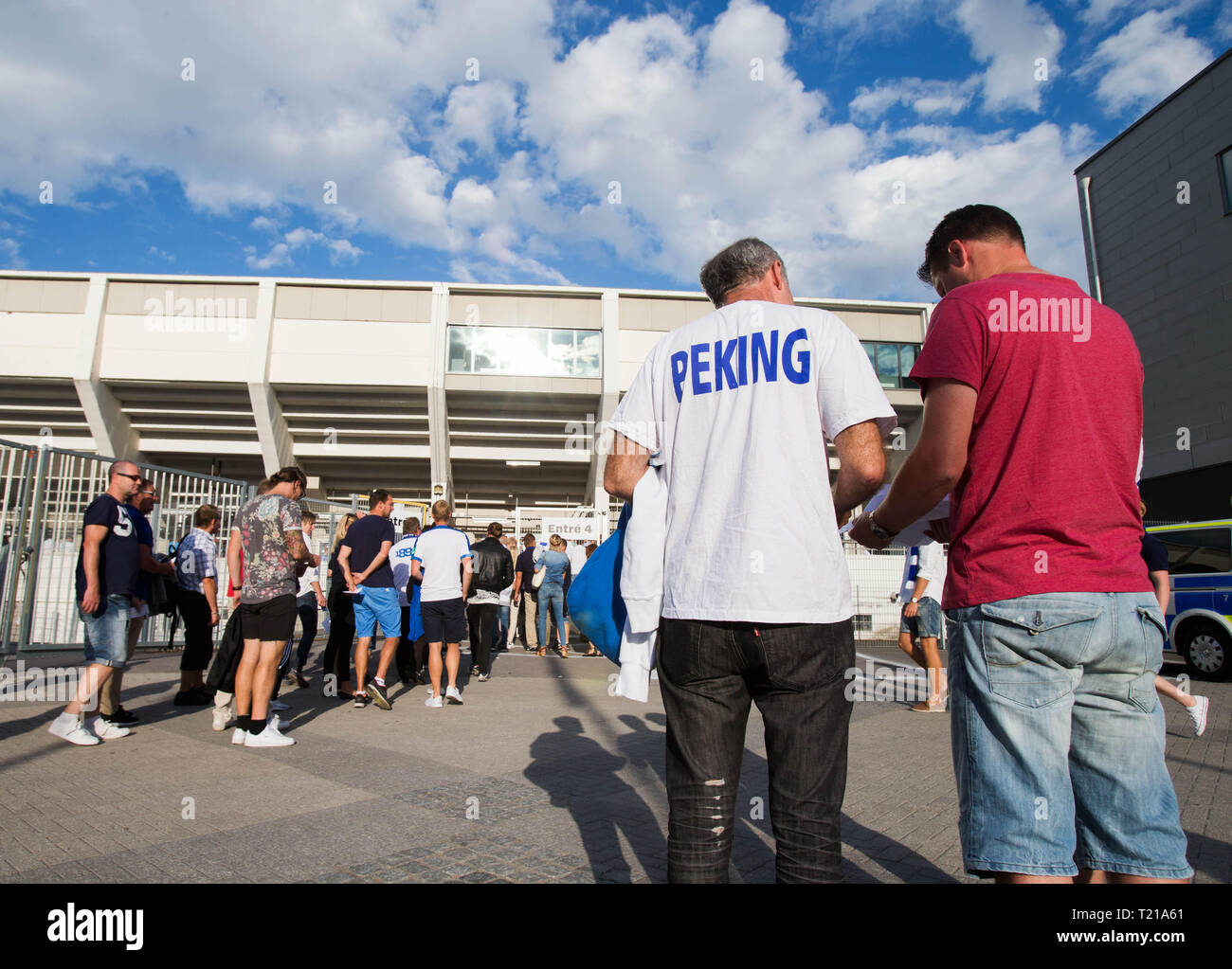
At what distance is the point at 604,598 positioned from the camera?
2031mm

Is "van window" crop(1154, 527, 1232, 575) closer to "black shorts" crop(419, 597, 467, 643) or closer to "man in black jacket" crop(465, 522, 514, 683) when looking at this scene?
"man in black jacket" crop(465, 522, 514, 683)

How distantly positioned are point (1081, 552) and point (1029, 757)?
1.44 feet

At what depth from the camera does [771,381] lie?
186 cm

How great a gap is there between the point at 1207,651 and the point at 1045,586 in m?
9.96

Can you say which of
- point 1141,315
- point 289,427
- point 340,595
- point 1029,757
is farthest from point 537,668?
point 289,427

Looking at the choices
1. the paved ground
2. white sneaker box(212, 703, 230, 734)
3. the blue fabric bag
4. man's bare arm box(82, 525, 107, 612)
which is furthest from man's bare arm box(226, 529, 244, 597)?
the blue fabric bag

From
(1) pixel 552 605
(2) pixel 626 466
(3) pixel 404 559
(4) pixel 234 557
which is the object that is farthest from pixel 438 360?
(2) pixel 626 466

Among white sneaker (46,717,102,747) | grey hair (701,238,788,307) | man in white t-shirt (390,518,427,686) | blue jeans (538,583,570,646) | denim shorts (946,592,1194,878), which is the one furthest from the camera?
blue jeans (538,583,570,646)

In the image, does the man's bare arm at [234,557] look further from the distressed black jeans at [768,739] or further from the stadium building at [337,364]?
the stadium building at [337,364]

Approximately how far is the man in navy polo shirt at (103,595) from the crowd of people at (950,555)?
4762mm

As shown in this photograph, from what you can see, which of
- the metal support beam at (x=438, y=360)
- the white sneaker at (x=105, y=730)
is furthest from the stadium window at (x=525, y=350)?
the white sneaker at (x=105, y=730)

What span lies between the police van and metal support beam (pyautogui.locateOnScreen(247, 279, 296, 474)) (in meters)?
25.4

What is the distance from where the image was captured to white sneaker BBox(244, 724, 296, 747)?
516 centimetres
